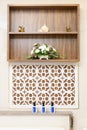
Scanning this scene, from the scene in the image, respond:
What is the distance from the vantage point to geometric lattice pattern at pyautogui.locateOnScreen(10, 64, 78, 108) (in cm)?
292

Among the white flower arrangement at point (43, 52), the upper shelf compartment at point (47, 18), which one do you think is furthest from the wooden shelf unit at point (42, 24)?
the white flower arrangement at point (43, 52)

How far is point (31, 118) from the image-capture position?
2828 mm

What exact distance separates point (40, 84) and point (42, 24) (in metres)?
0.72

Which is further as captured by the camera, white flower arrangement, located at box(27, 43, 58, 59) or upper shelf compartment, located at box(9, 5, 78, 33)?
upper shelf compartment, located at box(9, 5, 78, 33)

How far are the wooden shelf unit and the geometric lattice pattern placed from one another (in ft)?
0.55

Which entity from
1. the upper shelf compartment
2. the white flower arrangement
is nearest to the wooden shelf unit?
the upper shelf compartment

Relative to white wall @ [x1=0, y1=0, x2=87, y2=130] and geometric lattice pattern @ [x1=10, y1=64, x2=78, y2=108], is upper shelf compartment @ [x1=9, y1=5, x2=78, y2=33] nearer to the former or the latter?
white wall @ [x1=0, y1=0, x2=87, y2=130]

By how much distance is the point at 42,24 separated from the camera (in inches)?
116

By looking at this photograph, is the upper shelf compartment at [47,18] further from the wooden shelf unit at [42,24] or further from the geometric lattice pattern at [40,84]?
the geometric lattice pattern at [40,84]

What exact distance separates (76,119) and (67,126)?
6.2 inches

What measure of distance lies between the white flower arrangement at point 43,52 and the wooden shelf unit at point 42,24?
0.43 feet
